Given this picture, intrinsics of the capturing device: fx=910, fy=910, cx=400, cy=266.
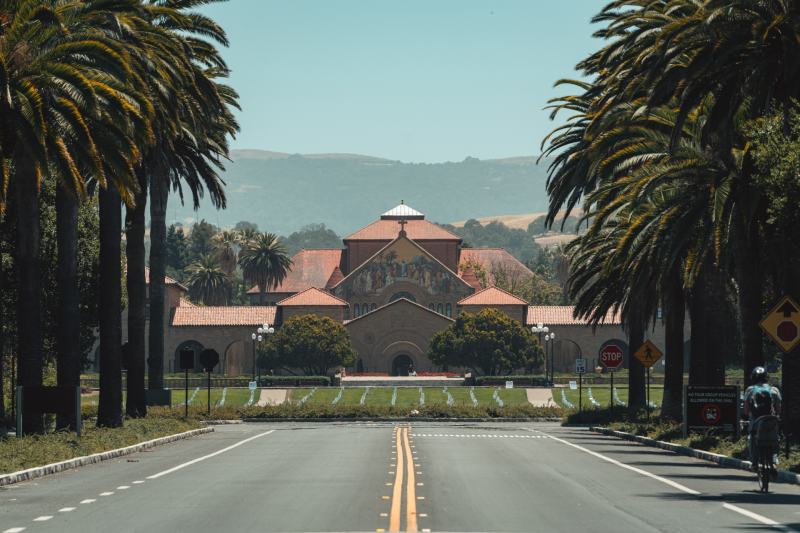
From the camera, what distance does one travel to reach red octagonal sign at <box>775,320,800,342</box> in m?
17.8

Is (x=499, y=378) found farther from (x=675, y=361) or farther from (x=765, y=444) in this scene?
(x=765, y=444)

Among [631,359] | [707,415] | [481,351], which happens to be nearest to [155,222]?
[631,359]

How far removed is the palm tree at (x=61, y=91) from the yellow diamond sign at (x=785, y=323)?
1379cm

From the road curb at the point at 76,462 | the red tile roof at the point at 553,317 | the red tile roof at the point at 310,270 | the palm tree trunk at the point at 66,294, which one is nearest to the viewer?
the road curb at the point at 76,462

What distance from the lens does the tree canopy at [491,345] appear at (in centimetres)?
7506

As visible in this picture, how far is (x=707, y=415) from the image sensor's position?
75.9 feet

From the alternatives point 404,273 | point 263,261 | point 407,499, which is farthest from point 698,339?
point 263,261

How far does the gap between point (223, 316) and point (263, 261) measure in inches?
730

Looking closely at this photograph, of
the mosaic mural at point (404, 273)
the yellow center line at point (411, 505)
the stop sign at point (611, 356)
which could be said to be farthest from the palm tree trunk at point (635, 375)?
the mosaic mural at point (404, 273)

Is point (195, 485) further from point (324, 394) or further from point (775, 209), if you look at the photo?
point (324, 394)

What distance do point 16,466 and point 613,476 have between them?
10.6 metres

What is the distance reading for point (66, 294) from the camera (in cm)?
2467

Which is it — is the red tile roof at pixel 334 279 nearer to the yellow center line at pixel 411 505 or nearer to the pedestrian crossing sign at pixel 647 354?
the pedestrian crossing sign at pixel 647 354

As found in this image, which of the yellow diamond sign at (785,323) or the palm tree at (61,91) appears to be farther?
the palm tree at (61,91)
